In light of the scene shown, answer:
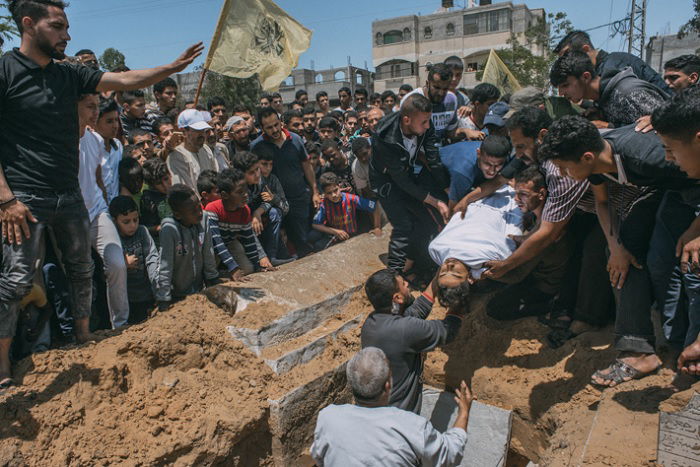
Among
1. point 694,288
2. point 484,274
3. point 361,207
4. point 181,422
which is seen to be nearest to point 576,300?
point 484,274

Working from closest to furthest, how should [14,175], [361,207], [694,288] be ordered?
1. [694,288]
2. [14,175]
3. [361,207]

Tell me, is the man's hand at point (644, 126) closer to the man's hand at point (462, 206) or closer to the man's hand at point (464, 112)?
the man's hand at point (462, 206)

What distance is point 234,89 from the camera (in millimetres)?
21906

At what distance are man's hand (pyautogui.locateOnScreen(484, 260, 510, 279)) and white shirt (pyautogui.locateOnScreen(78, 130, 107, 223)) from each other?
290 cm

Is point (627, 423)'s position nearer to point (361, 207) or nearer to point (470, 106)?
point (361, 207)

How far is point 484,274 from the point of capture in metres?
A: 3.67

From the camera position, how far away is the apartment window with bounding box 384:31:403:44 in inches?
1527

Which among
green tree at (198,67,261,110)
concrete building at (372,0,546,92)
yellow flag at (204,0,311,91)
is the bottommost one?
yellow flag at (204,0,311,91)

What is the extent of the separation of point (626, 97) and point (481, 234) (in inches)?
52.6

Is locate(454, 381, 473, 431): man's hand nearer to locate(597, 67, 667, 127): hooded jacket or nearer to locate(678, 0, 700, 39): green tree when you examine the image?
locate(597, 67, 667, 127): hooded jacket

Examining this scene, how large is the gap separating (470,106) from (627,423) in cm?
444

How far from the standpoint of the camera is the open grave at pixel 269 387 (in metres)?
2.73

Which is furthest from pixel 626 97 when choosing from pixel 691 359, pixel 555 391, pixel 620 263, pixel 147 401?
pixel 147 401

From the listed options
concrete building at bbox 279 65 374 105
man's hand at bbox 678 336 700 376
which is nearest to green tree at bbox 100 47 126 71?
concrete building at bbox 279 65 374 105
